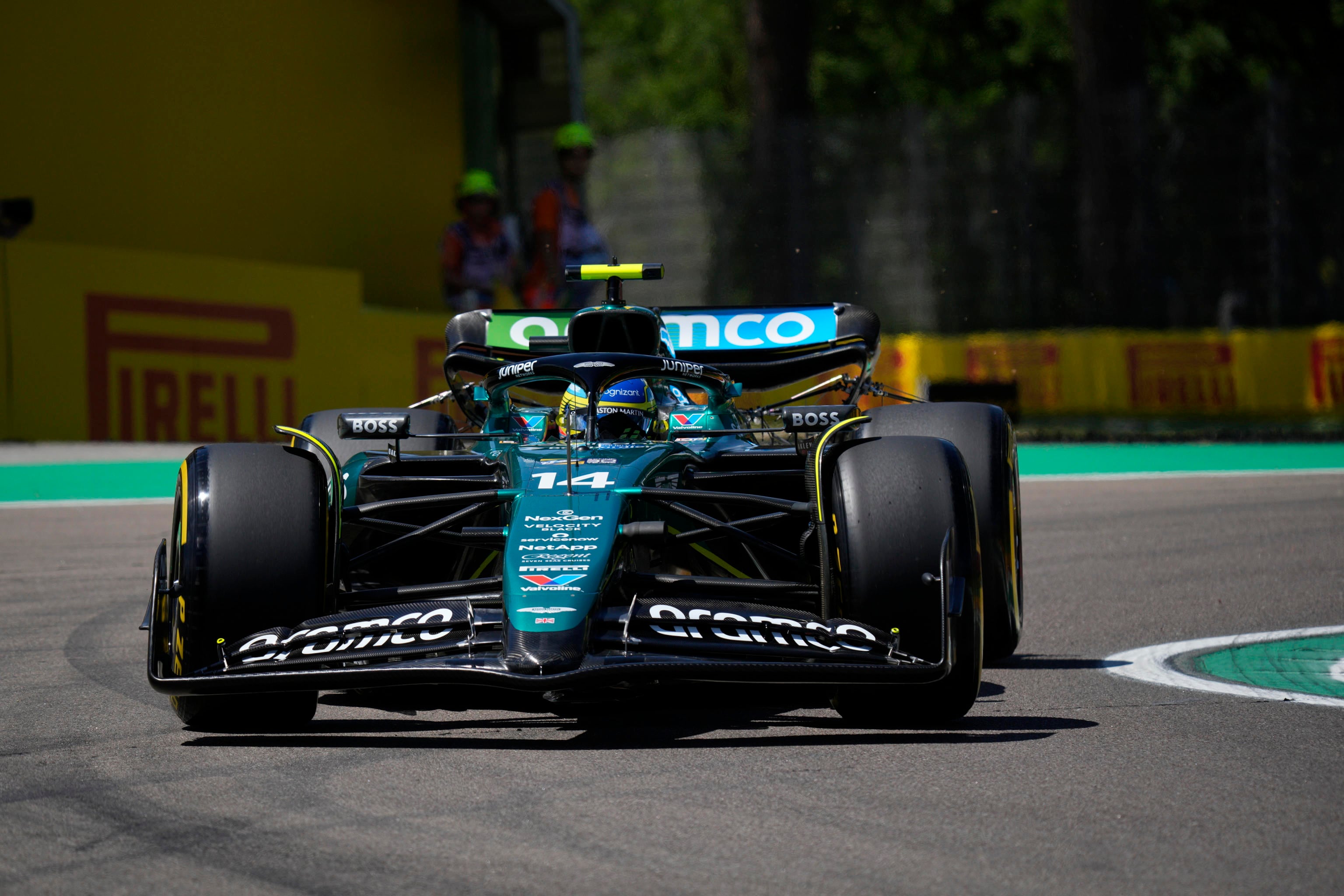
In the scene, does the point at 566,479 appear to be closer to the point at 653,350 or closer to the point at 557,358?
the point at 557,358

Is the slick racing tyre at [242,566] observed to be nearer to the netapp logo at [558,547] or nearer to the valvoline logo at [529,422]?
the netapp logo at [558,547]

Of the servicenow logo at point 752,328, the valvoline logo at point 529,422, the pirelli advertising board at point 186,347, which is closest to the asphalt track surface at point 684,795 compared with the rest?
the valvoline logo at point 529,422

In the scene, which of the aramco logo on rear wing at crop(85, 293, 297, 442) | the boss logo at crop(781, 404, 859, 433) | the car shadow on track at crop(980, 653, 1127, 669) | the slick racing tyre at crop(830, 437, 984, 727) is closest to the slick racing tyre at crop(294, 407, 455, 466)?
the boss logo at crop(781, 404, 859, 433)

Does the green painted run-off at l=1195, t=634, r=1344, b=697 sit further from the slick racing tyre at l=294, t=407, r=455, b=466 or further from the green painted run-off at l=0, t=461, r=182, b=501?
the green painted run-off at l=0, t=461, r=182, b=501

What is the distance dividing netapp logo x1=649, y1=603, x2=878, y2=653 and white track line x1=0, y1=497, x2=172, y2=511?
843 cm

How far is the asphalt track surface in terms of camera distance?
3656mm

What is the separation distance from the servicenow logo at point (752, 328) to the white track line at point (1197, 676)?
222 centimetres

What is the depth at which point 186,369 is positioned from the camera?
52.9 feet

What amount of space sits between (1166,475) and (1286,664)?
8.99 metres

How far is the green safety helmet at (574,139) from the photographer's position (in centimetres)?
1759

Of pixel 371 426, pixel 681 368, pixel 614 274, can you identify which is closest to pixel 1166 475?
pixel 614 274

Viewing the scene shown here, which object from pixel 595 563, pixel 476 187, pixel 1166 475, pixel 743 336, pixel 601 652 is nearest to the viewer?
pixel 601 652

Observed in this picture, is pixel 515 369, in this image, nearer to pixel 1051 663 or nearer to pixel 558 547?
pixel 558 547

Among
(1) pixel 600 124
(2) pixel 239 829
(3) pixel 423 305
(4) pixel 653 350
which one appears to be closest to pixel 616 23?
(1) pixel 600 124
